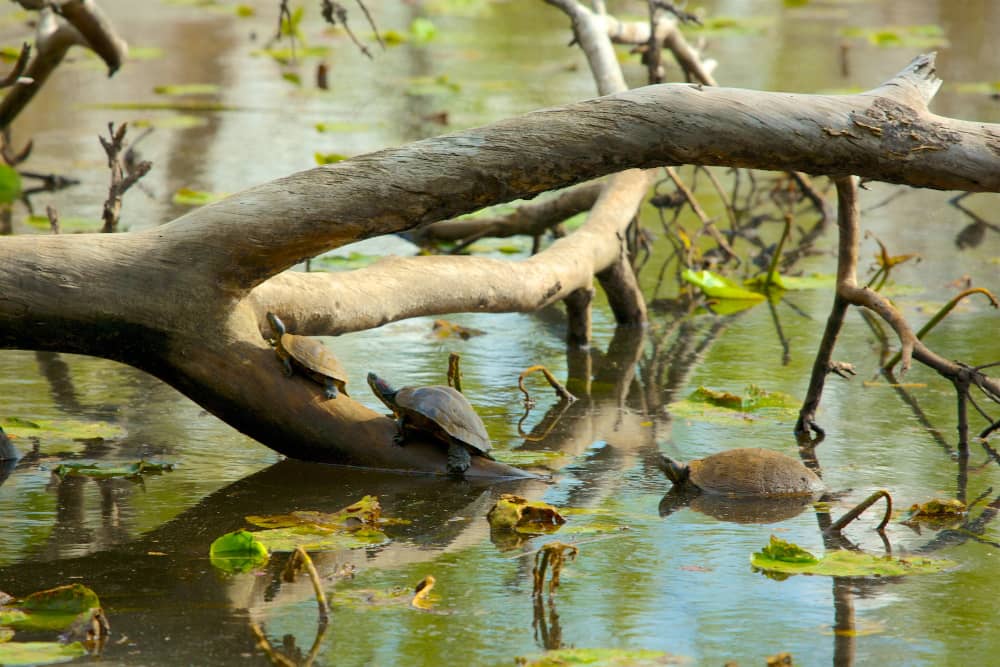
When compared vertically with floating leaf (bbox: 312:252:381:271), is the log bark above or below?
above

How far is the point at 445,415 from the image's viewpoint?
4.12 metres

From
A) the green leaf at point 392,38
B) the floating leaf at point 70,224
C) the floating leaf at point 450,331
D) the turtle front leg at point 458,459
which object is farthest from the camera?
the green leaf at point 392,38

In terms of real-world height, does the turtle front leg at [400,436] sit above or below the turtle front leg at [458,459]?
above

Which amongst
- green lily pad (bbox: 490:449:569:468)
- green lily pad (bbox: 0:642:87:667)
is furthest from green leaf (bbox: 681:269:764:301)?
green lily pad (bbox: 0:642:87:667)

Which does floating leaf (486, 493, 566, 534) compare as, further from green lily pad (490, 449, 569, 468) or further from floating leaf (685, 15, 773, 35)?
floating leaf (685, 15, 773, 35)

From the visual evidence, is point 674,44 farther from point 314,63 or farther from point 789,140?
point 314,63

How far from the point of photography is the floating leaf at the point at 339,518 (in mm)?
3648

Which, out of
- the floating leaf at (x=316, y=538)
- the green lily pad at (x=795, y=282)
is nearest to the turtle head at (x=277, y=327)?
the floating leaf at (x=316, y=538)

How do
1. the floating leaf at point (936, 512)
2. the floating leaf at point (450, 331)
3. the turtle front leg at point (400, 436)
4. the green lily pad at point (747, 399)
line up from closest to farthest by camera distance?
the floating leaf at point (936, 512)
the turtle front leg at point (400, 436)
the green lily pad at point (747, 399)
the floating leaf at point (450, 331)

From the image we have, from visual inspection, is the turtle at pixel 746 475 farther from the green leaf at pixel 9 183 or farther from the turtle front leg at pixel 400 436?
the green leaf at pixel 9 183

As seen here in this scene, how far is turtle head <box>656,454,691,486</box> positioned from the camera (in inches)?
158

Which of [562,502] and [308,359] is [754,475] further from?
[308,359]

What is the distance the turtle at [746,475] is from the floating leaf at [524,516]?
497 mm

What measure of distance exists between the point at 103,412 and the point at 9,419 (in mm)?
377
